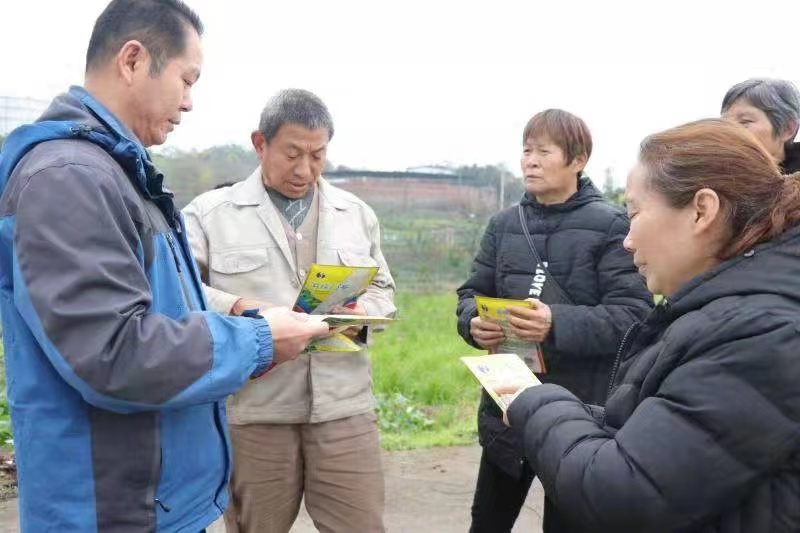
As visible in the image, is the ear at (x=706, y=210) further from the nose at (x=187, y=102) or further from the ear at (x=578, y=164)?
the ear at (x=578, y=164)

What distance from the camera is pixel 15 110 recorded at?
5422mm

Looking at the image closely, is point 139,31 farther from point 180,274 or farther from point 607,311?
point 607,311

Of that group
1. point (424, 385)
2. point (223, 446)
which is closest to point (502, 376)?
point (223, 446)

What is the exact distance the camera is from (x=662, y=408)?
4.68 feet

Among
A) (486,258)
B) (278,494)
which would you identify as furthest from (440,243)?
(278,494)

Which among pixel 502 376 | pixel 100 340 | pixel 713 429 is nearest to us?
pixel 713 429

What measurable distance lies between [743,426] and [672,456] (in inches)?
5.3

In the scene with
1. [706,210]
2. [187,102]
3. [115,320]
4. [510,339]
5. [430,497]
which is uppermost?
[187,102]

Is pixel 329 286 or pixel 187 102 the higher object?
pixel 187 102

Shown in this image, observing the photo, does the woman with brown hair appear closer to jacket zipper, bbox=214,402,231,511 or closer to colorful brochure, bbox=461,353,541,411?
colorful brochure, bbox=461,353,541,411

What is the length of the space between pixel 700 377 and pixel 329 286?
4.19 feet

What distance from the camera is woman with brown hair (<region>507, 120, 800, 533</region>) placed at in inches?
53.7

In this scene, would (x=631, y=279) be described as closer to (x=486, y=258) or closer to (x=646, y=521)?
(x=486, y=258)

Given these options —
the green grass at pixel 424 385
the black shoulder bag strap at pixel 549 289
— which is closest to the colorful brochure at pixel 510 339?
the black shoulder bag strap at pixel 549 289
